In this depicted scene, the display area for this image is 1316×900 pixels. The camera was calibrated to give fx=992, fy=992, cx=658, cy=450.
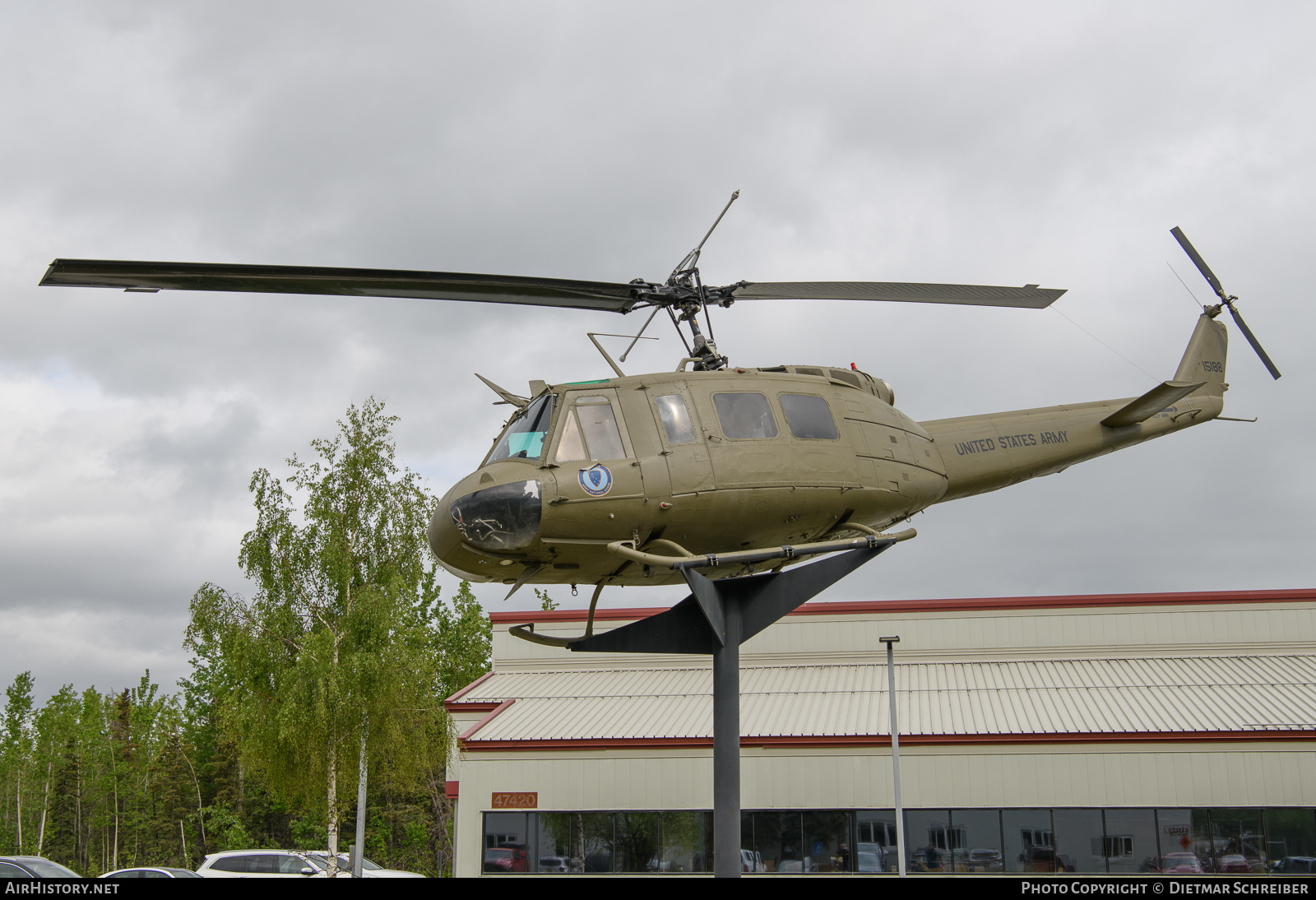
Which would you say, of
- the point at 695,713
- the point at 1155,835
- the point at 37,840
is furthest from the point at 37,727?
the point at 1155,835

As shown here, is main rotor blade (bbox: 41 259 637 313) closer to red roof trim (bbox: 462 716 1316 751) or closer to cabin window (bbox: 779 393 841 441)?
cabin window (bbox: 779 393 841 441)

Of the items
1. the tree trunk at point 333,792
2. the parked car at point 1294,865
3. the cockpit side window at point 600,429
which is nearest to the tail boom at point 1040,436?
the cockpit side window at point 600,429

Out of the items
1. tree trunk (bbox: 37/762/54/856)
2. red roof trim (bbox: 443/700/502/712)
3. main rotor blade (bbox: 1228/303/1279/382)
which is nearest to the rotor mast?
main rotor blade (bbox: 1228/303/1279/382)

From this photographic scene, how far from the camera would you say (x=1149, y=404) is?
14102mm

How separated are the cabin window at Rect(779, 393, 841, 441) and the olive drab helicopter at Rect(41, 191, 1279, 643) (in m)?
0.01

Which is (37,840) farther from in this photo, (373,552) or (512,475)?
(512,475)

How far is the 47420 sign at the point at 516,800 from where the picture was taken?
24859 millimetres

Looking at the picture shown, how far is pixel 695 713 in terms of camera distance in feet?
85.7

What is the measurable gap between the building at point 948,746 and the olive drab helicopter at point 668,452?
1312 cm

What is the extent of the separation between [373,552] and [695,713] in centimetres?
955

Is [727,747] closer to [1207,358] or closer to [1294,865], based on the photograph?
[1207,358]

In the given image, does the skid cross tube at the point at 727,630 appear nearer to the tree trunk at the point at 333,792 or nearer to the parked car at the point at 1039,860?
the tree trunk at the point at 333,792

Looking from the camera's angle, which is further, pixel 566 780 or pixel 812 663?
pixel 812 663

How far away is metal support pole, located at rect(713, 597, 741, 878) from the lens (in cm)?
1049
